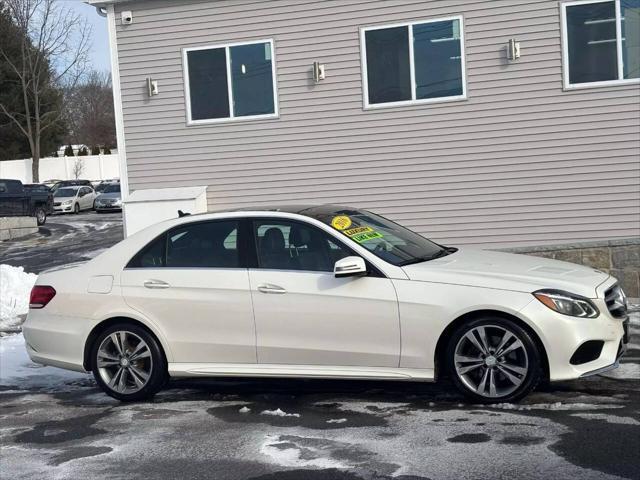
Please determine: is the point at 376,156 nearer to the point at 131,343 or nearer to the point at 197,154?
the point at 197,154

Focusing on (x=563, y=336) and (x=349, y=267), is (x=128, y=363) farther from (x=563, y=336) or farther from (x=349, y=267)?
(x=563, y=336)

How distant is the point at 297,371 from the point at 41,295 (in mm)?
2386

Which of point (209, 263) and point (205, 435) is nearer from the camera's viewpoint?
point (205, 435)

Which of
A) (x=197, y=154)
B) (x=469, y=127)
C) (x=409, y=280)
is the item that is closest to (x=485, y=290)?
(x=409, y=280)

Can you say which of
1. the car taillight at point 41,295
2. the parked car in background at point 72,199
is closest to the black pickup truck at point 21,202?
the parked car in background at point 72,199

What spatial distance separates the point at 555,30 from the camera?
12.9 meters

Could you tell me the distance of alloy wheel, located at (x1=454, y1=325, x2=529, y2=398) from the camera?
638 centimetres

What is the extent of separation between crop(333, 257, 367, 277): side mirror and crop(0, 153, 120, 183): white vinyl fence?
50.4 metres

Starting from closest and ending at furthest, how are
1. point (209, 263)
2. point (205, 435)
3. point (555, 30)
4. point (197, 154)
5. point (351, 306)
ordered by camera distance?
point (205, 435) < point (351, 306) < point (209, 263) < point (555, 30) < point (197, 154)

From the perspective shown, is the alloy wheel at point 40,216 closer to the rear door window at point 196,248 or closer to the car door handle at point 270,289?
the rear door window at point 196,248

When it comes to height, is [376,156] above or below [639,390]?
above

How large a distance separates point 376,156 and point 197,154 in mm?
2938

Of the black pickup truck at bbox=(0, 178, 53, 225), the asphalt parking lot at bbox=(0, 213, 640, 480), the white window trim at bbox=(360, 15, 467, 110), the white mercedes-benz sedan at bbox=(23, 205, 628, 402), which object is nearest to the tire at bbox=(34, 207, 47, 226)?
the black pickup truck at bbox=(0, 178, 53, 225)

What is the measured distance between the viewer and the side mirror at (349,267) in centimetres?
657
